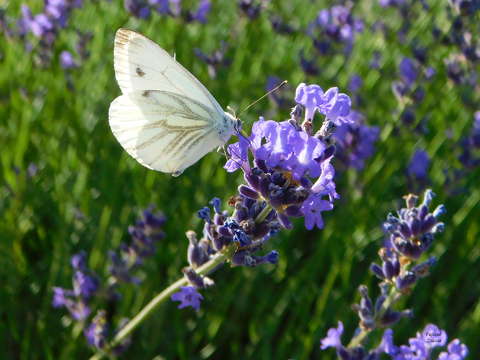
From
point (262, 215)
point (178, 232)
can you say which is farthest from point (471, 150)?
point (262, 215)

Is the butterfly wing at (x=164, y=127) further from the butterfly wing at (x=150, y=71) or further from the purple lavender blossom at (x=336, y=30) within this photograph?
the purple lavender blossom at (x=336, y=30)

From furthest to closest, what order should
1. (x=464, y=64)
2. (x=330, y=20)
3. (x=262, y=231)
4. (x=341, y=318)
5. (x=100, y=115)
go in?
(x=330, y=20), (x=464, y=64), (x=100, y=115), (x=341, y=318), (x=262, y=231)

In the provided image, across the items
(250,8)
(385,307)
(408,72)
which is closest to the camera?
(385,307)

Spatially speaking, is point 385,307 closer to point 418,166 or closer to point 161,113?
point 161,113

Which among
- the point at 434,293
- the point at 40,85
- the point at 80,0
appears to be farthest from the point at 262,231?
the point at 80,0

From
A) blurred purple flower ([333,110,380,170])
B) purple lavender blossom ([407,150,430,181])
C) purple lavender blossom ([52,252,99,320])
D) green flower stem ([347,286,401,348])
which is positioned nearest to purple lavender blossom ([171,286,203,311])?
green flower stem ([347,286,401,348])

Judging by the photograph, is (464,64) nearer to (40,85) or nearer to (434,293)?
(434,293)
